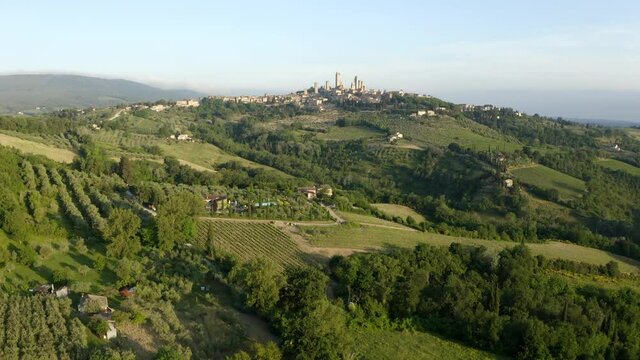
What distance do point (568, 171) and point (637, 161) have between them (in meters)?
19.0

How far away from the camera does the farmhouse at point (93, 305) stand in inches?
871

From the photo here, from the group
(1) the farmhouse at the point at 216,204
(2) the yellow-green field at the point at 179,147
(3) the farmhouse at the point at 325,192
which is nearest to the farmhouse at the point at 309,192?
(3) the farmhouse at the point at 325,192

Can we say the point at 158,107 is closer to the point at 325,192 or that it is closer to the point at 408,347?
the point at 325,192

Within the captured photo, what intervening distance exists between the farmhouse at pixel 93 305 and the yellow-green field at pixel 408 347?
37.2 ft

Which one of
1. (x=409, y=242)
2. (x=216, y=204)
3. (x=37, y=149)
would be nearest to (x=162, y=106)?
(x=37, y=149)

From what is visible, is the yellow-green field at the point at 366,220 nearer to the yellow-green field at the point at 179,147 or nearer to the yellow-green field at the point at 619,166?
the yellow-green field at the point at 179,147

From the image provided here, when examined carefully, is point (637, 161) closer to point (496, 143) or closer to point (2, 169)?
point (496, 143)

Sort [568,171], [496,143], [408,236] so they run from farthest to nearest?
1. [496,143]
2. [568,171]
3. [408,236]

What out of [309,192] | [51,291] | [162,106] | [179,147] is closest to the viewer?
[51,291]

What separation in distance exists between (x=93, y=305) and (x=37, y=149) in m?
38.1

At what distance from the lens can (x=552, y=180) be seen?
67.4m

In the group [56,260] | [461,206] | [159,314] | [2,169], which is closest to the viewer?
[159,314]

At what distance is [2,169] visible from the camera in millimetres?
38594

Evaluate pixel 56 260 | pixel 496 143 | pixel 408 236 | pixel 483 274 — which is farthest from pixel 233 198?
pixel 496 143
